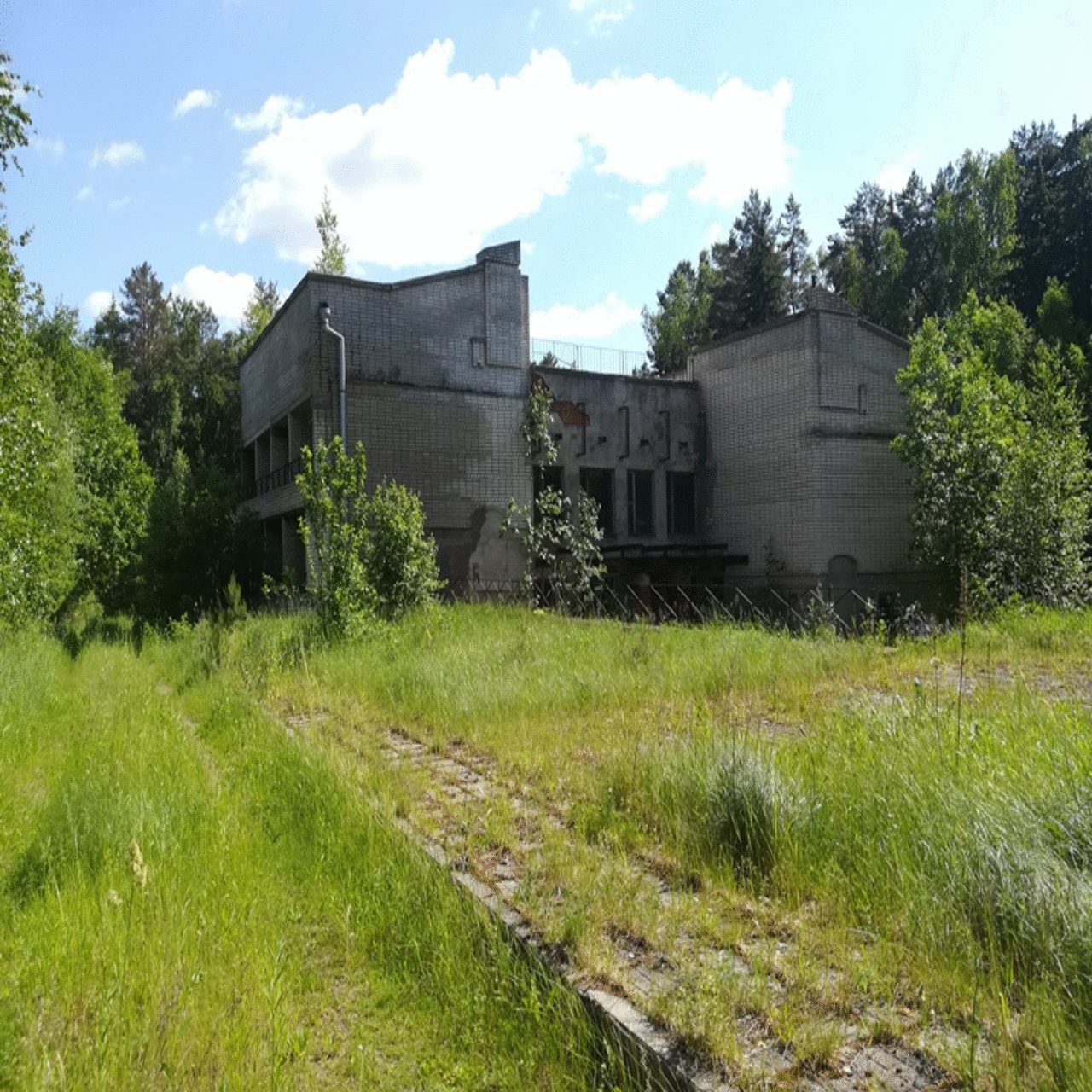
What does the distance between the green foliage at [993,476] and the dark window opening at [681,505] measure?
6222mm

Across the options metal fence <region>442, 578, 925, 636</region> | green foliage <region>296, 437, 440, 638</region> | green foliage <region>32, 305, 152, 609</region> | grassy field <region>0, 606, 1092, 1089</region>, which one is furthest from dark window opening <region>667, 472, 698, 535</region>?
grassy field <region>0, 606, 1092, 1089</region>

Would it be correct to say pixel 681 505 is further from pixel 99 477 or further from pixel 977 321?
pixel 99 477

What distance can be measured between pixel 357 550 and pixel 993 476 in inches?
582

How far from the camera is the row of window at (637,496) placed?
21.7m

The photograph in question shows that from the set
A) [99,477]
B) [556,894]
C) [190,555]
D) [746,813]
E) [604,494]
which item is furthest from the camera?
[99,477]

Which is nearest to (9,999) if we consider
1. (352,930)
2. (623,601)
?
(352,930)

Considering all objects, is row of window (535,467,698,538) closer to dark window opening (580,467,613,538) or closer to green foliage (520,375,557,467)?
dark window opening (580,467,613,538)

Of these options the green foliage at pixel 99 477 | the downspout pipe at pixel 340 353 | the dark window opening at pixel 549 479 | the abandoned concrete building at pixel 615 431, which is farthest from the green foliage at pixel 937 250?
the green foliage at pixel 99 477

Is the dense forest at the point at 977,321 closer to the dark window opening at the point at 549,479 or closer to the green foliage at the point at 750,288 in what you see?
the green foliage at the point at 750,288

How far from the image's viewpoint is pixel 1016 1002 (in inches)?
97.0

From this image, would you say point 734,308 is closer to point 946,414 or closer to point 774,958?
point 946,414

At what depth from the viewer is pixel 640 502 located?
75.7 ft

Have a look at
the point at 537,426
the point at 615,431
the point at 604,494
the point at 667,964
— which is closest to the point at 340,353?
the point at 537,426

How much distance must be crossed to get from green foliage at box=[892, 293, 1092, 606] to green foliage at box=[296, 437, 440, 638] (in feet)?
37.8
